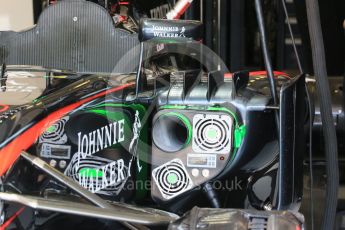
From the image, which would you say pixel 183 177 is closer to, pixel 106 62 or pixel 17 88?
pixel 17 88

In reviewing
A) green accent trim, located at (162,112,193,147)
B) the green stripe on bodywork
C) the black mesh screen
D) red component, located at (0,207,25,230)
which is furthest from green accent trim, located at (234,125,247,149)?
the black mesh screen

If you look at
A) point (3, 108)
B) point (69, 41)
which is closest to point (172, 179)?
point (3, 108)

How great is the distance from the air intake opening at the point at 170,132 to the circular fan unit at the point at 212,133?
0.02 meters

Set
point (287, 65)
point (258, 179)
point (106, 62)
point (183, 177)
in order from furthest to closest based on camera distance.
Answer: point (287, 65) → point (106, 62) → point (258, 179) → point (183, 177)

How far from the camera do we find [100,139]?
5.52 ft

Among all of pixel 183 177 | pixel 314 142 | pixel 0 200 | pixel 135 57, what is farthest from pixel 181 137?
pixel 314 142

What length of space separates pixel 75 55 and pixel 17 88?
2.27 ft

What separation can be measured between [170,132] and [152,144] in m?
0.06

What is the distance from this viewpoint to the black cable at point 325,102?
58.6 inches

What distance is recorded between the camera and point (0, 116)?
1.56 metres

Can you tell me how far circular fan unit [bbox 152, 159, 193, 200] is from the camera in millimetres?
1542

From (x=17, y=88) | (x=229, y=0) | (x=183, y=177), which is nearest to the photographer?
(x=183, y=177)

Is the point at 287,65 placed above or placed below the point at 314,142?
above

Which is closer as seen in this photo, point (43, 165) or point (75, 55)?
point (43, 165)
